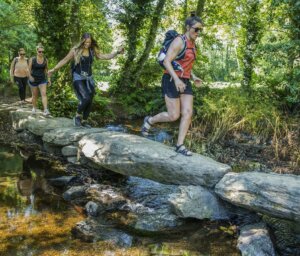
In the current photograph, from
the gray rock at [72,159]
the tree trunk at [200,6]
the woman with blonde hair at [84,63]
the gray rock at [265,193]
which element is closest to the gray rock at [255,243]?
the gray rock at [265,193]

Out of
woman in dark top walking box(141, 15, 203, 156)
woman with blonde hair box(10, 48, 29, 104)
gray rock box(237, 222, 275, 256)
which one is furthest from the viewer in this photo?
woman with blonde hair box(10, 48, 29, 104)

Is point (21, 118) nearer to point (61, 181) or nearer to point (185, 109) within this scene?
point (61, 181)

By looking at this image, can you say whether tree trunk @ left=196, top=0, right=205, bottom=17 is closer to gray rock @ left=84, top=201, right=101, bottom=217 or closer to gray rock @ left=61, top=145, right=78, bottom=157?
gray rock @ left=61, top=145, right=78, bottom=157

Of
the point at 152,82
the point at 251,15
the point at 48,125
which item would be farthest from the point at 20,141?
the point at 251,15

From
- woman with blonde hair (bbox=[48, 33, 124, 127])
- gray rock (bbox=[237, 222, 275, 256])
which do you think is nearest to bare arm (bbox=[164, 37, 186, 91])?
gray rock (bbox=[237, 222, 275, 256])

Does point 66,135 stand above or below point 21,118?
below

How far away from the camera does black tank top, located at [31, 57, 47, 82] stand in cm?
924

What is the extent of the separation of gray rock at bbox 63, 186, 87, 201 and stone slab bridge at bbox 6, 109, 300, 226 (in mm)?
650

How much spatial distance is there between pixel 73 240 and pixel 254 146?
5.80 m

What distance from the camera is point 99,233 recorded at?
4832mm

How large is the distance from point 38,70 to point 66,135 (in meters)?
2.26

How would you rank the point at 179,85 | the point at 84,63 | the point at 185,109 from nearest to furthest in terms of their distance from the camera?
the point at 179,85 < the point at 185,109 < the point at 84,63

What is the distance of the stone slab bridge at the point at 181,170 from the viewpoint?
477 centimetres

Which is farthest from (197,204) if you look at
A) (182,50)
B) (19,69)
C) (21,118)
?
(19,69)
